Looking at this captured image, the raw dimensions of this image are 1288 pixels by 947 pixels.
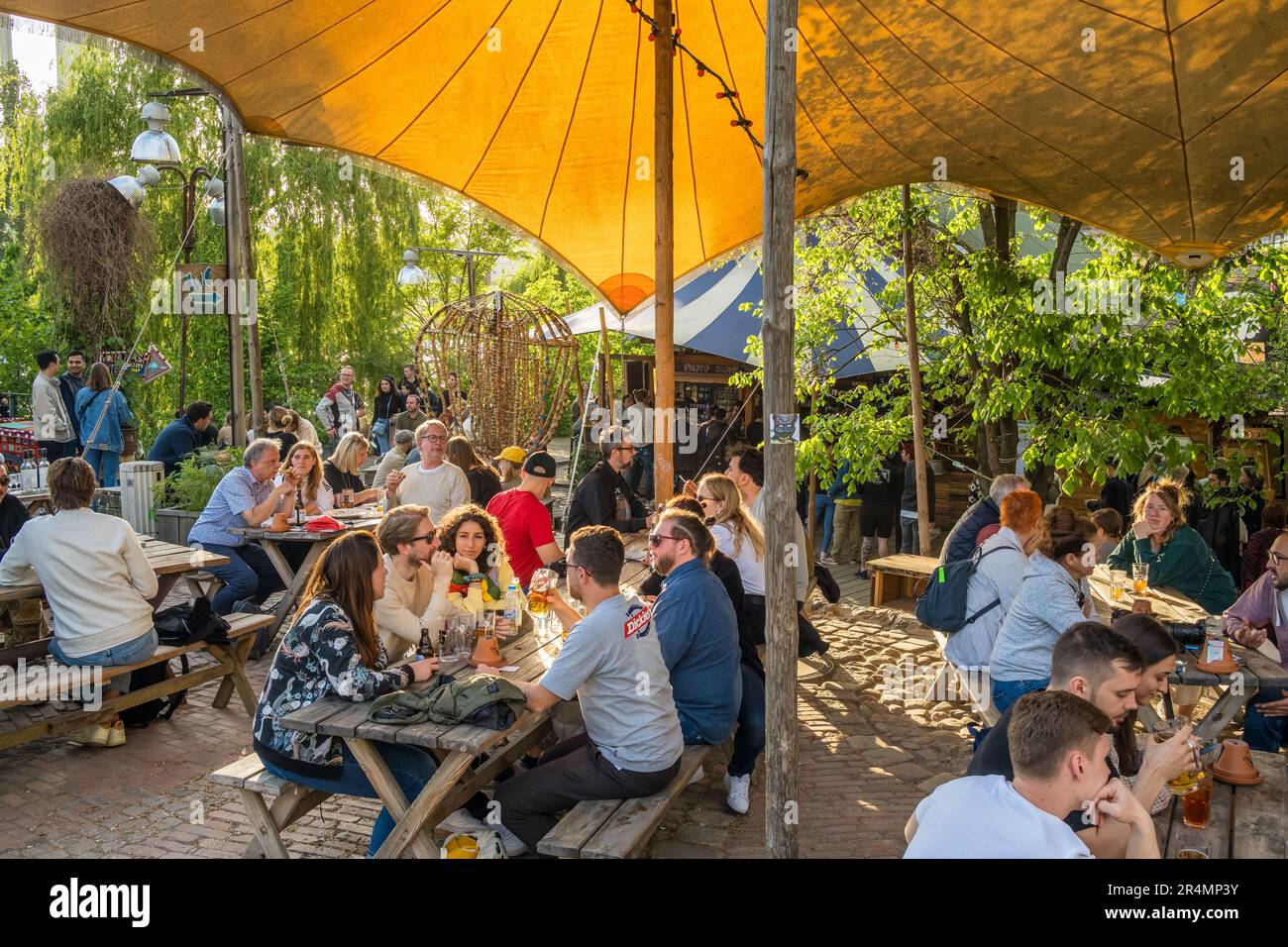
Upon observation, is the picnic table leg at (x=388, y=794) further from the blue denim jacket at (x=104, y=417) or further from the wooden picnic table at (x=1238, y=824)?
the blue denim jacket at (x=104, y=417)

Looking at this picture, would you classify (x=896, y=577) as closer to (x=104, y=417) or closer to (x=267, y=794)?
(x=267, y=794)

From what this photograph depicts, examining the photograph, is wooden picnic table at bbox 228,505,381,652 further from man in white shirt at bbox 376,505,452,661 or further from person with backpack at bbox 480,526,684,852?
person with backpack at bbox 480,526,684,852

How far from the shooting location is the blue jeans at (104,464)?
39.2ft

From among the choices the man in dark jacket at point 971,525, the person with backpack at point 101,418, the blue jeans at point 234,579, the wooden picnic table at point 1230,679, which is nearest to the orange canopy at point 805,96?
the man in dark jacket at point 971,525

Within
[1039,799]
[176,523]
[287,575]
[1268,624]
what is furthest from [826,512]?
[1039,799]

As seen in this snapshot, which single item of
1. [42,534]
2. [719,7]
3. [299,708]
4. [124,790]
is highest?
[719,7]

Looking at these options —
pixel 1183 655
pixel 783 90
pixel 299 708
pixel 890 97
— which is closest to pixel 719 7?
pixel 890 97

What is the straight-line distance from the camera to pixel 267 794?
4.00 m

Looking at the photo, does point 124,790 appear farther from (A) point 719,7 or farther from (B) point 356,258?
(B) point 356,258

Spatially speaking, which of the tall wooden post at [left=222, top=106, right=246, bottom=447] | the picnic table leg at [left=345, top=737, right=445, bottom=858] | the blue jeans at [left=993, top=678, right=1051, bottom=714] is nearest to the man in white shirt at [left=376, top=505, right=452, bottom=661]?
the picnic table leg at [left=345, top=737, right=445, bottom=858]

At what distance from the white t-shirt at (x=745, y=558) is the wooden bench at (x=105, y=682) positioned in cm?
286

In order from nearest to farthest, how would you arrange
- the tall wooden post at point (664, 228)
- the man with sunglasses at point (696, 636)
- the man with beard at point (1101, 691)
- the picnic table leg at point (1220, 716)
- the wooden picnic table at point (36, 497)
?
the man with beard at point (1101, 691) < the man with sunglasses at point (696, 636) < the picnic table leg at point (1220, 716) < the tall wooden post at point (664, 228) < the wooden picnic table at point (36, 497)

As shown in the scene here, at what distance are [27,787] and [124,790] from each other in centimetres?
50

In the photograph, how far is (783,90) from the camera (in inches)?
141
